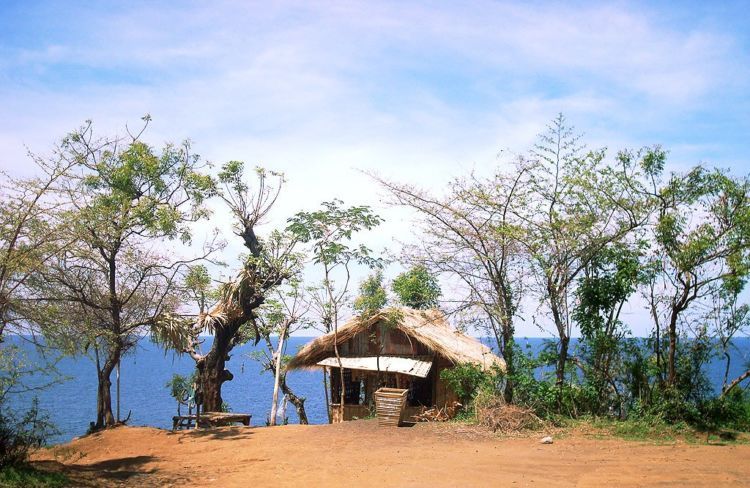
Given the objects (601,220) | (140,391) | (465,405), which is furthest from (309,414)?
(601,220)

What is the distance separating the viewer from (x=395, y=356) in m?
15.7

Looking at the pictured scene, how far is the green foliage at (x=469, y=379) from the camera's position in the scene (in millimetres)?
12398

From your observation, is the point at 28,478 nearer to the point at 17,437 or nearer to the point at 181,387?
the point at 17,437

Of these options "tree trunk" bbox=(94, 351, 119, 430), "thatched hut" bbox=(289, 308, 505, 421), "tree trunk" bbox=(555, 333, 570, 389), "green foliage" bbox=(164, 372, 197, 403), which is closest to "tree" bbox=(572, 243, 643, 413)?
"tree trunk" bbox=(555, 333, 570, 389)

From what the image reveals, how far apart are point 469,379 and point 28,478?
26.4 feet

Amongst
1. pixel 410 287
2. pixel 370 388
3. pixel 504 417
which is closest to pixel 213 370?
pixel 370 388

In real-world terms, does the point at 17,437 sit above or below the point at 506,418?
above

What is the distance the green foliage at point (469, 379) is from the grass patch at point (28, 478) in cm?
735

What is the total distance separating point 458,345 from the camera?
53.9 feet

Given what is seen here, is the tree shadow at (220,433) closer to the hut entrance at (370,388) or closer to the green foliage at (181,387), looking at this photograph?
the hut entrance at (370,388)

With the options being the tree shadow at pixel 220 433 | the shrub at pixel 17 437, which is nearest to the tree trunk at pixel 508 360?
the tree shadow at pixel 220 433

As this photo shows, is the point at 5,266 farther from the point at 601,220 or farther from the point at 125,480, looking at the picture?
the point at 601,220

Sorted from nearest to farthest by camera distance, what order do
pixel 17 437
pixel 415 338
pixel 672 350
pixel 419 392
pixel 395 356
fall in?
pixel 17 437
pixel 672 350
pixel 415 338
pixel 395 356
pixel 419 392

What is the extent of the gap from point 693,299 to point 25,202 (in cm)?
1066
